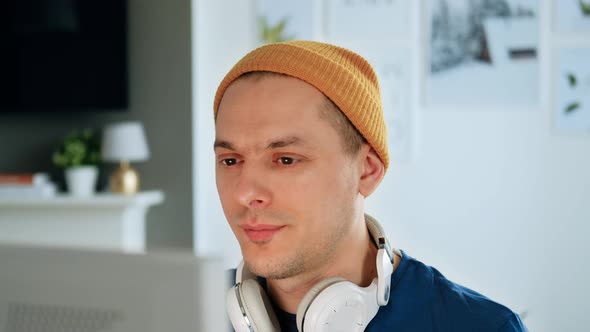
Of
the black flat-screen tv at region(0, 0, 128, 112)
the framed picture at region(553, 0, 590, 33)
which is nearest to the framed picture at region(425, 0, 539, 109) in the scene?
the framed picture at region(553, 0, 590, 33)

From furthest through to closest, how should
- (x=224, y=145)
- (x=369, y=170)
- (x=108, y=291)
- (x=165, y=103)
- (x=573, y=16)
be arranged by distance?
(x=165, y=103) → (x=573, y=16) → (x=369, y=170) → (x=224, y=145) → (x=108, y=291)

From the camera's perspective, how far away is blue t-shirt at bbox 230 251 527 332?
1.15 metres

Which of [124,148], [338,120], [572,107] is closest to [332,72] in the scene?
[338,120]

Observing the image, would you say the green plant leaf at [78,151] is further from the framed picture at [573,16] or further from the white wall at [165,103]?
the framed picture at [573,16]

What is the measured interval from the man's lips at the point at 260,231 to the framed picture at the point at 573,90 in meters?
2.73

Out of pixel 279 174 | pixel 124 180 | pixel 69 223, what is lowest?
pixel 69 223

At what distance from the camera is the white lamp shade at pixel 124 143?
3.51 m

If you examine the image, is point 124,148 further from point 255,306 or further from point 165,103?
point 255,306

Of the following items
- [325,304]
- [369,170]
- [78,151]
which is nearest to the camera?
[325,304]

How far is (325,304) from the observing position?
1075 millimetres

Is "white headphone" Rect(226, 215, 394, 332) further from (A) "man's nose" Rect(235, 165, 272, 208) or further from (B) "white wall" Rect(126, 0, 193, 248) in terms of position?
(B) "white wall" Rect(126, 0, 193, 248)

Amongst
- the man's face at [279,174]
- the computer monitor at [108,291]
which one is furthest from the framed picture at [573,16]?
the computer monitor at [108,291]

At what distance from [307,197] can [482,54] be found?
2.67 m

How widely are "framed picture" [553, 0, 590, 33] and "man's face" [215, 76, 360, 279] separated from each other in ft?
8.74
